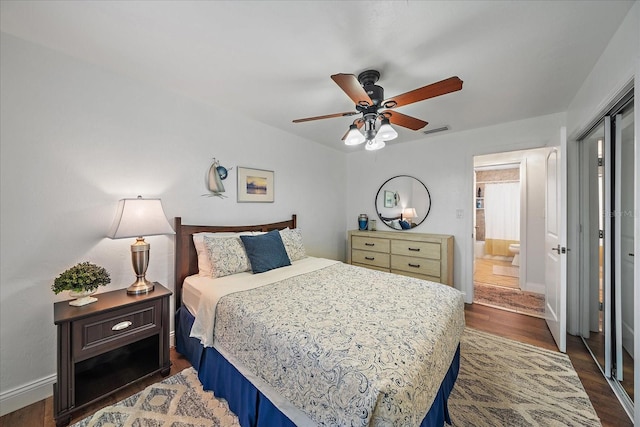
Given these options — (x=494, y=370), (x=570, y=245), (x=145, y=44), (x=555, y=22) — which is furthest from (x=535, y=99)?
(x=145, y=44)

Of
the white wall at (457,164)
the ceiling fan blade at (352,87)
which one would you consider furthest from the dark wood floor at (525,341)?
the ceiling fan blade at (352,87)

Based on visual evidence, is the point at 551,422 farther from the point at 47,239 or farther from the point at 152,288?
the point at 47,239

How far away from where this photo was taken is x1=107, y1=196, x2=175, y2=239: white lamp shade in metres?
1.90

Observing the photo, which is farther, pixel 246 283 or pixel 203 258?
pixel 203 258

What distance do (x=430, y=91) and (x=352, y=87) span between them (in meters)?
0.52

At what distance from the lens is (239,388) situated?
1.57 metres

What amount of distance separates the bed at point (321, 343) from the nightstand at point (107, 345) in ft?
0.81

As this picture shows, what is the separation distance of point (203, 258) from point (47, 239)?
1049 mm

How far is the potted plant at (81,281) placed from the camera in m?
1.65

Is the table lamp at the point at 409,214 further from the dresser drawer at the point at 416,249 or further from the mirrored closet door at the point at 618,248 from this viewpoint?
the mirrored closet door at the point at 618,248

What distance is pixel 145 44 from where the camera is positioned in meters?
1.70


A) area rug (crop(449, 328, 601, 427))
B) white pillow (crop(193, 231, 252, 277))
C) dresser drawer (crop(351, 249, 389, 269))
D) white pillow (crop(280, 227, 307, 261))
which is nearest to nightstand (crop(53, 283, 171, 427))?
white pillow (crop(193, 231, 252, 277))

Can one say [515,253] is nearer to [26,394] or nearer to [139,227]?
[139,227]

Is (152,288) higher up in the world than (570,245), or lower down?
lower down
